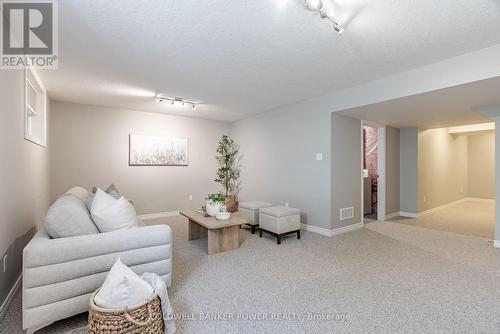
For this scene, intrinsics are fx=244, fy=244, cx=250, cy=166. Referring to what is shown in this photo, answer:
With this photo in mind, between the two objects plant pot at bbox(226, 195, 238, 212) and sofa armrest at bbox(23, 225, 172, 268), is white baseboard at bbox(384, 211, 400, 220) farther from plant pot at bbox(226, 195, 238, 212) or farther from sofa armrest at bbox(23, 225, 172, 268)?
sofa armrest at bbox(23, 225, 172, 268)

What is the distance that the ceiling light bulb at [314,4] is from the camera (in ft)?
5.76

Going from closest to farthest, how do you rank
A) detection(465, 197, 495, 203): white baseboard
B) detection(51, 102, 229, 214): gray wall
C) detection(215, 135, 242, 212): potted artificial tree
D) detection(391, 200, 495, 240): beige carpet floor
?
detection(391, 200, 495, 240): beige carpet floor < detection(51, 102, 229, 214): gray wall < detection(215, 135, 242, 212): potted artificial tree < detection(465, 197, 495, 203): white baseboard

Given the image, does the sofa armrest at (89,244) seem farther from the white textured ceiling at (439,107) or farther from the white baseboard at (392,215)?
the white baseboard at (392,215)

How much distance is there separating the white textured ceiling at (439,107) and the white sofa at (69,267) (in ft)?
11.6

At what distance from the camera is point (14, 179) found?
2197 millimetres

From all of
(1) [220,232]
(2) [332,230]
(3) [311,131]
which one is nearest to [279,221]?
(1) [220,232]

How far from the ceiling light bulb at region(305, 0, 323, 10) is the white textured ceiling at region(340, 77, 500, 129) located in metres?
2.02

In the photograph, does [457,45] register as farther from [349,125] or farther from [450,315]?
[450,315]

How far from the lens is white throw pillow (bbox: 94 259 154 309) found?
1484mm

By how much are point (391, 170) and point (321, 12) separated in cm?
459

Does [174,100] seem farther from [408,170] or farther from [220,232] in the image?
[408,170]

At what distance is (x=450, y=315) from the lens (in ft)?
6.06

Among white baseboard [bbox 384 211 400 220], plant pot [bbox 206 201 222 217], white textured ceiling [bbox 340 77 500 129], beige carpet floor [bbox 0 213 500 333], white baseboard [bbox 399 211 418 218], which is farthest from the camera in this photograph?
white baseboard [bbox 399 211 418 218]

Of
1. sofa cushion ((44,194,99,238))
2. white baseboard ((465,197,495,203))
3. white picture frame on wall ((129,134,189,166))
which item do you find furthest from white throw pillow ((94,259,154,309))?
white baseboard ((465,197,495,203))
